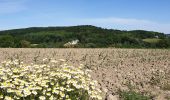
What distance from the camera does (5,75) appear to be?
8.29 metres

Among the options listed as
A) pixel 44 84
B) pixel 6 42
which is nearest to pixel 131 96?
pixel 44 84

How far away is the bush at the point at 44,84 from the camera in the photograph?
7770 mm

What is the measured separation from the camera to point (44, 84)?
7.94 m

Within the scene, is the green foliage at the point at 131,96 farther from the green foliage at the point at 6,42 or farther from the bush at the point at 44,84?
the green foliage at the point at 6,42

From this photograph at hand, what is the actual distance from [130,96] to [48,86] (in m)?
2.50

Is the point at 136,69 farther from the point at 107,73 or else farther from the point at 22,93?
the point at 22,93

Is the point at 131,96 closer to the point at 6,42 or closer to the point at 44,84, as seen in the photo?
the point at 44,84

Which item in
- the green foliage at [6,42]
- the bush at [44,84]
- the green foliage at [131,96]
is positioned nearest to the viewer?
the bush at [44,84]

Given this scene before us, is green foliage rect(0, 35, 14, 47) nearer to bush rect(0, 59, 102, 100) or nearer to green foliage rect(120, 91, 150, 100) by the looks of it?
green foliage rect(120, 91, 150, 100)

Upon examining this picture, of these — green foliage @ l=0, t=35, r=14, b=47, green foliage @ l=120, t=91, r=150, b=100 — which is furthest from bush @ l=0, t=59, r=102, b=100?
green foliage @ l=0, t=35, r=14, b=47

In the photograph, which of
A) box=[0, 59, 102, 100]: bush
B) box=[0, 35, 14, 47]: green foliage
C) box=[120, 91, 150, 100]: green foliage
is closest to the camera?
box=[0, 59, 102, 100]: bush

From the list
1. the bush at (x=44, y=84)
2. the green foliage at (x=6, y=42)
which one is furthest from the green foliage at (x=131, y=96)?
the green foliage at (x=6, y=42)

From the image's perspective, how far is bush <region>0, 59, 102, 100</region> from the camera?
25.5ft

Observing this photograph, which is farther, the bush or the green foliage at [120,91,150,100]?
the green foliage at [120,91,150,100]
